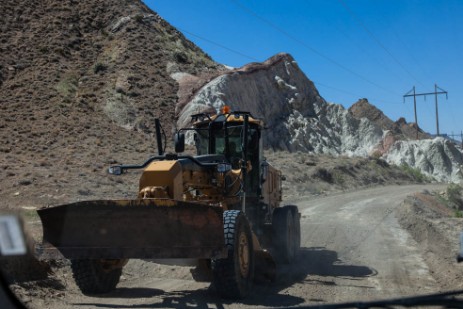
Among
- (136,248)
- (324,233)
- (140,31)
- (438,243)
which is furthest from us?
(140,31)

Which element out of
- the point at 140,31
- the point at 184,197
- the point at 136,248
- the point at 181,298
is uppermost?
the point at 140,31

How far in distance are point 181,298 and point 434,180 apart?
55251 mm

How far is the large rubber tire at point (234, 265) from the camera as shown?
26.7 ft

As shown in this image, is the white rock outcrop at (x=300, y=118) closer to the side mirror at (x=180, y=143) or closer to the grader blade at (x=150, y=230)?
the side mirror at (x=180, y=143)

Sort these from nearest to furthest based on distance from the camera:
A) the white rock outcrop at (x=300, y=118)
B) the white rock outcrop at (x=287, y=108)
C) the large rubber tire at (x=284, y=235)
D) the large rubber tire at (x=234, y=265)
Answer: the large rubber tire at (x=234, y=265) < the large rubber tire at (x=284, y=235) < the white rock outcrop at (x=287, y=108) < the white rock outcrop at (x=300, y=118)

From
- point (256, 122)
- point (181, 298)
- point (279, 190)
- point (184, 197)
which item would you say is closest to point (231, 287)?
point (181, 298)

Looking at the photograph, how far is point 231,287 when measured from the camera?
26.9ft

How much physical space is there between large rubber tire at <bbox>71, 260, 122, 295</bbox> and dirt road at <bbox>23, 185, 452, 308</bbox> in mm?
155

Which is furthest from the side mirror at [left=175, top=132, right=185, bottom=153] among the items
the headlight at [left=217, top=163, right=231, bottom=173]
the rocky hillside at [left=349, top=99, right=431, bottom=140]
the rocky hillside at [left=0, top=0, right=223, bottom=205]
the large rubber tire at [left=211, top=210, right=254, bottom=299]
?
the rocky hillside at [left=349, top=99, right=431, bottom=140]

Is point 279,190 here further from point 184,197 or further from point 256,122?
point 184,197

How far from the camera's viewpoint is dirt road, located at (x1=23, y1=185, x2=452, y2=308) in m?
8.52

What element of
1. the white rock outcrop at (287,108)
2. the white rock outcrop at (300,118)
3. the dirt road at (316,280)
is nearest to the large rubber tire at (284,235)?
the dirt road at (316,280)

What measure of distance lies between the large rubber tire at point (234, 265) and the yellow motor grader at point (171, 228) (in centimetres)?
1

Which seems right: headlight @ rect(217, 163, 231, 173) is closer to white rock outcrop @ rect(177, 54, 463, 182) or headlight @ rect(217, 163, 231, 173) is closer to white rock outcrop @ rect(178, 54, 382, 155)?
white rock outcrop @ rect(177, 54, 463, 182)
